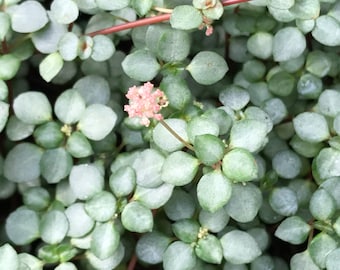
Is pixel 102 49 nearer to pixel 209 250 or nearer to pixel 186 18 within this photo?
pixel 186 18

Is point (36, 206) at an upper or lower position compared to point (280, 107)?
lower

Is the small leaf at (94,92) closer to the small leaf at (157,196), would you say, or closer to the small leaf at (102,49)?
the small leaf at (102,49)

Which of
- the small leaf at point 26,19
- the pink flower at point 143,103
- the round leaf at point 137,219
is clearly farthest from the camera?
the small leaf at point 26,19

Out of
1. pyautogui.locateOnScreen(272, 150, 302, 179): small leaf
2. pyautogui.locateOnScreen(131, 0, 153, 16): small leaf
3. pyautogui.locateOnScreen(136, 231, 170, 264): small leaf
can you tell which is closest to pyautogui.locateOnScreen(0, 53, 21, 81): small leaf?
pyautogui.locateOnScreen(131, 0, 153, 16): small leaf

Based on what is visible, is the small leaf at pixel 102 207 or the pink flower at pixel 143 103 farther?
the small leaf at pixel 102 207

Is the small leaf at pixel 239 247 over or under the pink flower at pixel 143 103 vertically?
under

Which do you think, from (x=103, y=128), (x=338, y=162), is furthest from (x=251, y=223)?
(x=103, y=128)

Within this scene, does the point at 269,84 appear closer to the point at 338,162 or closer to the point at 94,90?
the point at 338,162

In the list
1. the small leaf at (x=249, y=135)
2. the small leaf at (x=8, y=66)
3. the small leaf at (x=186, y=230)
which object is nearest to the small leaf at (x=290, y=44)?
the small leaf at (x=249, y=135)

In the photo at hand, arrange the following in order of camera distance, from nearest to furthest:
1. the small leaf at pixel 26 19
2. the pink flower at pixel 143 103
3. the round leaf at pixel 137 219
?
the pink flower at pixel 143 103, the round leaf at pixel 137 219, the small leaf at pixel 26 19
